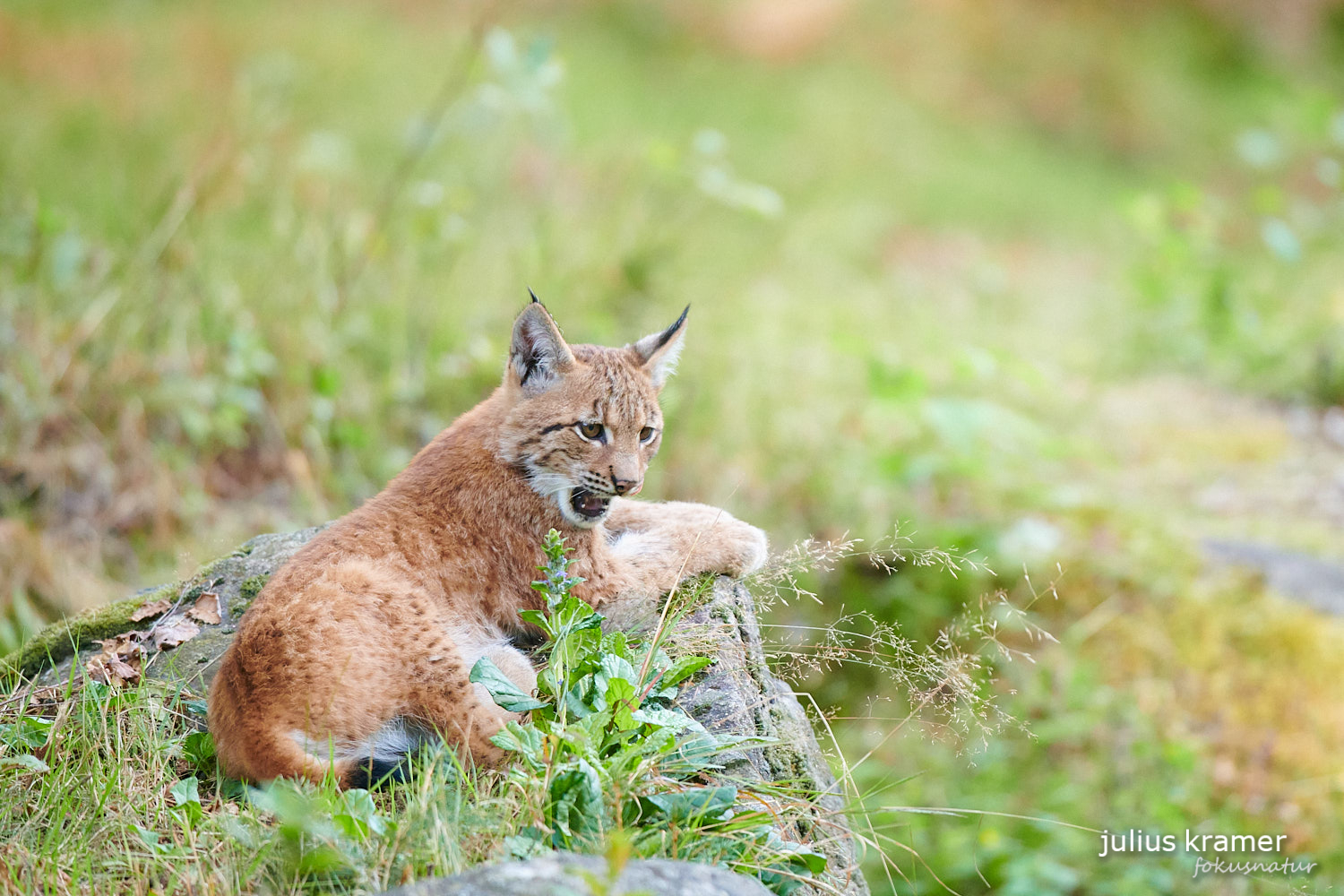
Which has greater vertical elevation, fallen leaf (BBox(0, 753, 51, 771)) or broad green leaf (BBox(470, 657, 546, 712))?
broad green leaf (BBox(470, 657, 546, 712))

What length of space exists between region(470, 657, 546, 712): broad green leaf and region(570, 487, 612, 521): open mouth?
2.54 ft

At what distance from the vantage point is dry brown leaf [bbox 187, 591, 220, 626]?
3492mm

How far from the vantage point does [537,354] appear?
3.49m

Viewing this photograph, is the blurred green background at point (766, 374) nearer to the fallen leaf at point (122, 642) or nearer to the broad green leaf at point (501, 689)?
the fallen leaf at point (122, 642)

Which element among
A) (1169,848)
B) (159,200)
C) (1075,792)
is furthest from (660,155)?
(1169,848)

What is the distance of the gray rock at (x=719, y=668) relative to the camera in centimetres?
284

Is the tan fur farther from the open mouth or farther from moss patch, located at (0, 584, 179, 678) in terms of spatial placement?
moss patch, located at (0, 584, 179, 678)

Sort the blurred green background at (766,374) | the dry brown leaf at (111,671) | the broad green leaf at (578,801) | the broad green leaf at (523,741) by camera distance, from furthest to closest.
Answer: the blurred green background at (766,374), the dry brown leaf at (111,671), the broad green leaf at (523,741), the broad green leaf at (578,801)

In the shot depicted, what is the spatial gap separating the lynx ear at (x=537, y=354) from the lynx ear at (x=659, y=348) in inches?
10.8

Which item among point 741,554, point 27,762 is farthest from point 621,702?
point 27,762

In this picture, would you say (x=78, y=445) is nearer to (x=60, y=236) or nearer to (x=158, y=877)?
(x=60, y=236)

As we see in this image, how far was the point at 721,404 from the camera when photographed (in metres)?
7.22

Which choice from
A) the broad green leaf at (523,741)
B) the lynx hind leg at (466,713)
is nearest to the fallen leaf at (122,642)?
the lynx hind leg at (466,713)

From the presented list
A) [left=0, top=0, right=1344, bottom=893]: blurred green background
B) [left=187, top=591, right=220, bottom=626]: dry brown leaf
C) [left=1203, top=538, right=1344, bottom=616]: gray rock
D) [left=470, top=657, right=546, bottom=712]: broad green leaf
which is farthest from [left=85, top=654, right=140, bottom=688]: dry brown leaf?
[left=1203, top=538, right=1344, bottom=616]: gray rock
